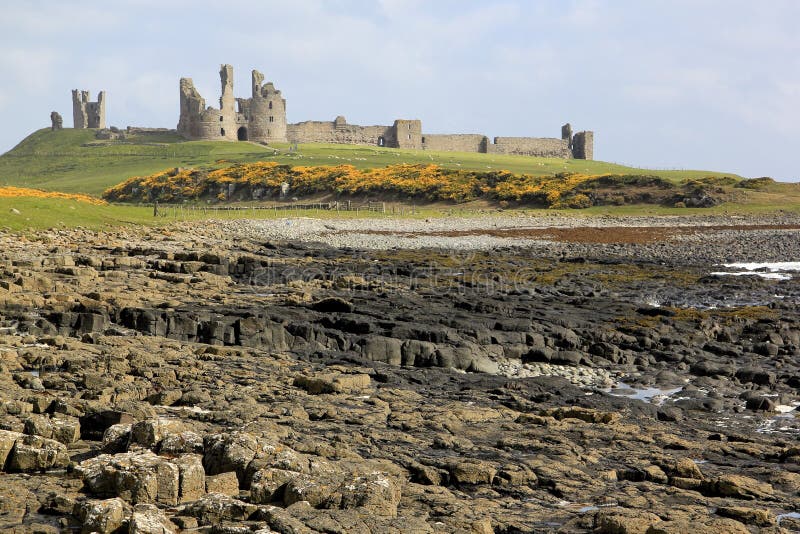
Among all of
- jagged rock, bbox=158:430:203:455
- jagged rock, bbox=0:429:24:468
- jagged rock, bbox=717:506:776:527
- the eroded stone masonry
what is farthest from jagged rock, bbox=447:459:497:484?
the eroded stone masonry

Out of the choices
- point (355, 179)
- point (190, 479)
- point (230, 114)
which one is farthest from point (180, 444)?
point (230, 114)

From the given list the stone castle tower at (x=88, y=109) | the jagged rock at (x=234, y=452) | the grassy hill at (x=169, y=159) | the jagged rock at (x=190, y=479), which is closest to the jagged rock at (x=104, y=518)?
the jagged rock at (x=190, y=479)

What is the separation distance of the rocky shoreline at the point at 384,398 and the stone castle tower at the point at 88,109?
3592 inches

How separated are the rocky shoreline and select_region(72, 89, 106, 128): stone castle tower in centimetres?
9123

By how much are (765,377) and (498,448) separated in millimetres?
7357

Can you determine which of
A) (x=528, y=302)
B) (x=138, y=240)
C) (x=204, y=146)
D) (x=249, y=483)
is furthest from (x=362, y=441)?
(x=204, y=146)

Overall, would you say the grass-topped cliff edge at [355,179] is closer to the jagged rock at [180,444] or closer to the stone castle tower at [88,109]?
the stone castle tower at [88,109]

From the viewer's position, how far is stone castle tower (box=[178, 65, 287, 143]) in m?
99.6

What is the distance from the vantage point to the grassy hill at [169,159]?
79.9 meters

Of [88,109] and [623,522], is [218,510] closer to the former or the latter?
[623,522]

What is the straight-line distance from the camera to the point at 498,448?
1059 cm

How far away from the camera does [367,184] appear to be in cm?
6725

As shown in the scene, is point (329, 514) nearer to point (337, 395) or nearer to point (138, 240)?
point (337, 395)

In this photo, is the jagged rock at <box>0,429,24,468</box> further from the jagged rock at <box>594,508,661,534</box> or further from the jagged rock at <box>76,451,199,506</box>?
the jagged rock at <box>594,508,661,534</box>
